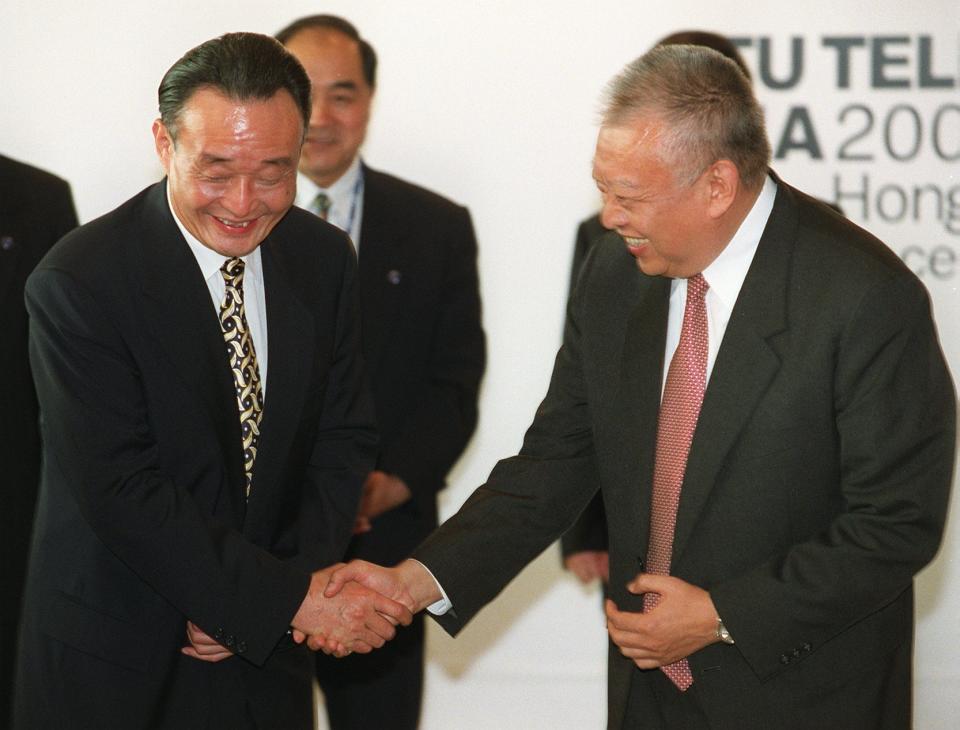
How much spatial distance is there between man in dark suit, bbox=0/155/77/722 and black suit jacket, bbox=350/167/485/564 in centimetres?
90

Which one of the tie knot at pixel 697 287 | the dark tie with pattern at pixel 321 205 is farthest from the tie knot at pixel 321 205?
the tie knot at pixel 697 287

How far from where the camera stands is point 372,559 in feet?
13.6

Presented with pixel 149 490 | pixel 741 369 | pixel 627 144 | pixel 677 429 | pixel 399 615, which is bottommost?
pixel 399 615

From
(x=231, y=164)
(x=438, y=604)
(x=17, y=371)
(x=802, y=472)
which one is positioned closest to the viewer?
(x=802, y=472)

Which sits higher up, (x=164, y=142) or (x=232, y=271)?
(x=164, y=142)

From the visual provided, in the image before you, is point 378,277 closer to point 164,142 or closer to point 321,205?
point 321,205

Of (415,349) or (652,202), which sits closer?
(652,202)

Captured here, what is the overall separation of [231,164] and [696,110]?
85cm

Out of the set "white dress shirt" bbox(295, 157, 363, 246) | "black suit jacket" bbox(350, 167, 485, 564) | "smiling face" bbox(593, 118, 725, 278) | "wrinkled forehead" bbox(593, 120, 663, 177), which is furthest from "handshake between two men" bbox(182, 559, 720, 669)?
"white dress shirt" bbox(295, 157, 363, 246)

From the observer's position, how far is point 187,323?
277 centimetres

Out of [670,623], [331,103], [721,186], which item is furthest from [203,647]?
[331,103]

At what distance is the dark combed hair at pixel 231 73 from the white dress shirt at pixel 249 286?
0.19m

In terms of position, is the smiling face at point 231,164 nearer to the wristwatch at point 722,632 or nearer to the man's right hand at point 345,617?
the man's right hand at point 345,617

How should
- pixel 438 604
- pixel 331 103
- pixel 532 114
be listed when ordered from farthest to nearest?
1. pixel 532 114
2. pixel 331 103
3. pixel 438 604
